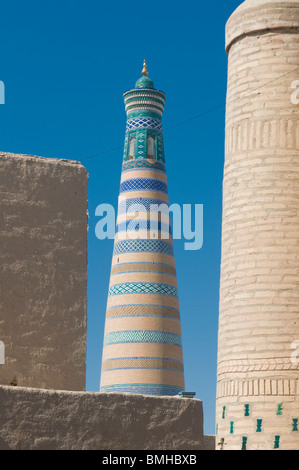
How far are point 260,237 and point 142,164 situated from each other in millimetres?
8338

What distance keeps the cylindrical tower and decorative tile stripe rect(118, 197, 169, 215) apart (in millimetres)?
7348

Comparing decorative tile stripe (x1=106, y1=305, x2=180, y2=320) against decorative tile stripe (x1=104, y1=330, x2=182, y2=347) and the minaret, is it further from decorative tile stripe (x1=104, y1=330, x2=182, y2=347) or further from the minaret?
decorative tile stripe (x1=104, y1=330, x2=182, y2=347)

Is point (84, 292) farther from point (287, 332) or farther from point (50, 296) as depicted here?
point (287, 332)

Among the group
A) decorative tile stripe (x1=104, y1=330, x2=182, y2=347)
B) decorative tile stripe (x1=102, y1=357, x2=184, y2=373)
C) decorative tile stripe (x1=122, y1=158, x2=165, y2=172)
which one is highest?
decorative tile stripe (x1=122, y1=158, x2=165, y2=172)

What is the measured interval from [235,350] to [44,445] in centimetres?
450

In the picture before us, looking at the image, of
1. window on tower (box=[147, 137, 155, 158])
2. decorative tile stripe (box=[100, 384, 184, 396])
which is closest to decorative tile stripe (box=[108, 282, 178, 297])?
decorative tile stripe (box=[100, 384, 184, 396])

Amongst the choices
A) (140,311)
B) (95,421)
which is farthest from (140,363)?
(95,421)

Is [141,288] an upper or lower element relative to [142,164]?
lower

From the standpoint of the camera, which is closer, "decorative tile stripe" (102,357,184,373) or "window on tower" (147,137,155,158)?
"decorative tile stripe" (102,357,184,373)

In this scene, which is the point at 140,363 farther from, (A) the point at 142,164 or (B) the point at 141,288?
(A) the point at 142,164

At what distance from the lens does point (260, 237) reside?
31.0 ft

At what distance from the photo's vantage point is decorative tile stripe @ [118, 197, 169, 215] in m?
17.4

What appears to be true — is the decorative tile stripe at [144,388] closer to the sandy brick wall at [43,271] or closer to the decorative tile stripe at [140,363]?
the decorative tile stripe at [140,363]

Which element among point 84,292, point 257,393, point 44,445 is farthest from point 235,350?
point 44,445
